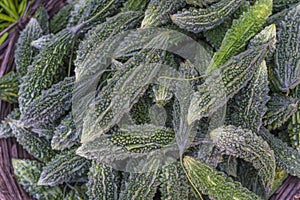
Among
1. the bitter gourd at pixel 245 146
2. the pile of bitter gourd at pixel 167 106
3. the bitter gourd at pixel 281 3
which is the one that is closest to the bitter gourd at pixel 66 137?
the pile of bitter gourd at pixel 167 106

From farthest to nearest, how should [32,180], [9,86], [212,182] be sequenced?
[9,86]
[32,180]
[212,182]

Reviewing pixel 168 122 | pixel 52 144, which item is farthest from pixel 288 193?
pixel 52 144

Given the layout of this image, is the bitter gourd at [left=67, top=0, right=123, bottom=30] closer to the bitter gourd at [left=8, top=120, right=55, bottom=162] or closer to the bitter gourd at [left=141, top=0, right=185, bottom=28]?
the bitter gourd at [left=141, top=0, right=185, bottom=28]

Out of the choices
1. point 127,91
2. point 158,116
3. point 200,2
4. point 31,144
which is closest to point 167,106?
point 158,116

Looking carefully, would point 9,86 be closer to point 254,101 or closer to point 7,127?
point 7,127

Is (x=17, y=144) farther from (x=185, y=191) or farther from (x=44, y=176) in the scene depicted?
(x=185, y=191)

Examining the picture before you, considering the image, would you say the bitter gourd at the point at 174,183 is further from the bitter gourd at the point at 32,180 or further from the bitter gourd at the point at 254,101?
the bitter gourd at the point at 32,180
